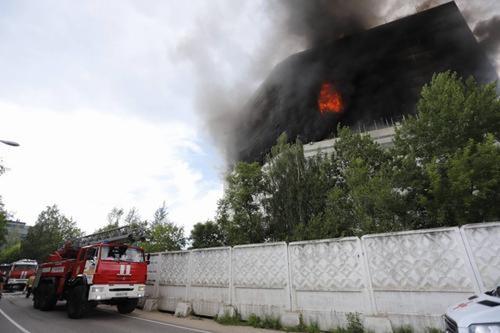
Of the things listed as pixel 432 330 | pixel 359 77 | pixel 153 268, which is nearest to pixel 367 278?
pixel 432 330

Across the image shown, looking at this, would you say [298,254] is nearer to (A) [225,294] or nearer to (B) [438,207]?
(A) [225,294]

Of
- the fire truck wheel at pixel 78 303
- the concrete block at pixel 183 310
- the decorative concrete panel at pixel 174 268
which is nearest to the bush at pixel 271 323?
the concrete block at pixel 183 310

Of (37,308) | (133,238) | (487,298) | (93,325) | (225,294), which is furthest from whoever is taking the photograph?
(37,308)

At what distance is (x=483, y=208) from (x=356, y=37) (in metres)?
43.2

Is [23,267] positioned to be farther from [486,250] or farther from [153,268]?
[486,250]

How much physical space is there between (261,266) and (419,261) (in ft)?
14.8

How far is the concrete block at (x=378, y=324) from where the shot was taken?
5.66 m

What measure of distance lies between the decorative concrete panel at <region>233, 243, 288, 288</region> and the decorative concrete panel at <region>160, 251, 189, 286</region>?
9.04 ft

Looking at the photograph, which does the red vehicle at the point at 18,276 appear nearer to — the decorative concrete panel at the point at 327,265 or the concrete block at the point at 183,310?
the concrete block at the point at 183,310

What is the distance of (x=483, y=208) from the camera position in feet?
29.7

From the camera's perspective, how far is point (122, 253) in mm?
9570

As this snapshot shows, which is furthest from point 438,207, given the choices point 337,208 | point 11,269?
point 11,269

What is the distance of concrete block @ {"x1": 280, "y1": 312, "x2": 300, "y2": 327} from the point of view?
689cm

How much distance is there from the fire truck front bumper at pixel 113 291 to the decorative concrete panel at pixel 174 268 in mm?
1565
